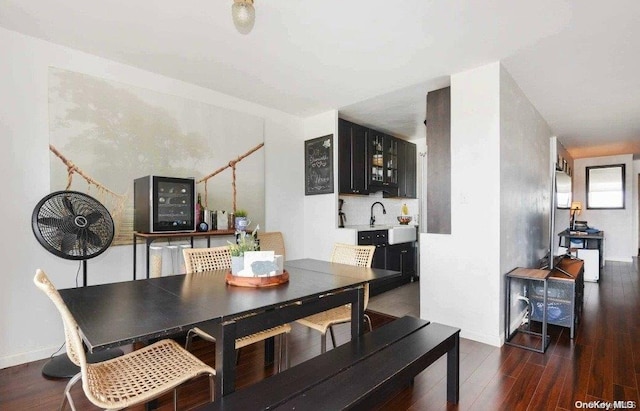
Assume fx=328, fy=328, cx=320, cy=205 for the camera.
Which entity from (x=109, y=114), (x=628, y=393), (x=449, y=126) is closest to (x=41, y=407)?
(x=109, y=114)

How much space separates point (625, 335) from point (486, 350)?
1.57 m

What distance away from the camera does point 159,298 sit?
164 cm

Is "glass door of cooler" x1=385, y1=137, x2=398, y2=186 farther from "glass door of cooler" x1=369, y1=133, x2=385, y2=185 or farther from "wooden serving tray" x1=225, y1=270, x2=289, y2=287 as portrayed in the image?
"wooden serving tray" x1=225, y1=270, x2=289, y2=287

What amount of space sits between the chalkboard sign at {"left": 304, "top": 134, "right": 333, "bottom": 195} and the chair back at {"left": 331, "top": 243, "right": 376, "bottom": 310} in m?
1.55

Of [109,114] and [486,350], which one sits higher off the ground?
[109,114]

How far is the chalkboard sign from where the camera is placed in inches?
177

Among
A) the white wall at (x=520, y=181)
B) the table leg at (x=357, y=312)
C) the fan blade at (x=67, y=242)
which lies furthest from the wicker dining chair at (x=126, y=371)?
the white wall at (x=520, y=181)

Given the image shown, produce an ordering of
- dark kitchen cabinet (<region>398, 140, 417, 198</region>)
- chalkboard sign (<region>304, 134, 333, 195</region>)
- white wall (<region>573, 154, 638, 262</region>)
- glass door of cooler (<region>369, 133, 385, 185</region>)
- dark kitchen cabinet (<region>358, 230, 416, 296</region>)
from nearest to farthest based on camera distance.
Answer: chalkboard sign (<region>304, 134, 333, 195</region>)
dark kitchen cabinet (<region>358, 230, 416, 296</region>)
glass door of cooler (<region>369, 133, 385, 185</region>)
dark kitchen cabinet (<region>398, 140, 417, 198</region>)
white wall (<region>573, 154, 638, 262</region>)

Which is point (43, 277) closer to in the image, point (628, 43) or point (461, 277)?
point (461, 277)

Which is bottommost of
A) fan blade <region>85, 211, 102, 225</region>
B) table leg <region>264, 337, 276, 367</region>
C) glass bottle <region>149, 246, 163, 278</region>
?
table leg <region>264, 337, 276, 367</region>

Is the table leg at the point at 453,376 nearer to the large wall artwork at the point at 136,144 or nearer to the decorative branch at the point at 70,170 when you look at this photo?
the large wall artwork at the point at 136,144

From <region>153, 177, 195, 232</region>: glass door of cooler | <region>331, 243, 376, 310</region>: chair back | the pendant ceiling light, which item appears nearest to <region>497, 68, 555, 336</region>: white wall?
<region>331, 243, 376, 310</region>: chair back

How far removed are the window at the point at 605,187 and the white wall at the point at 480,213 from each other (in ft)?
20.4

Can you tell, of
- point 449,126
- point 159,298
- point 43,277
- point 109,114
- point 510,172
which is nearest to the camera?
point 43,277
